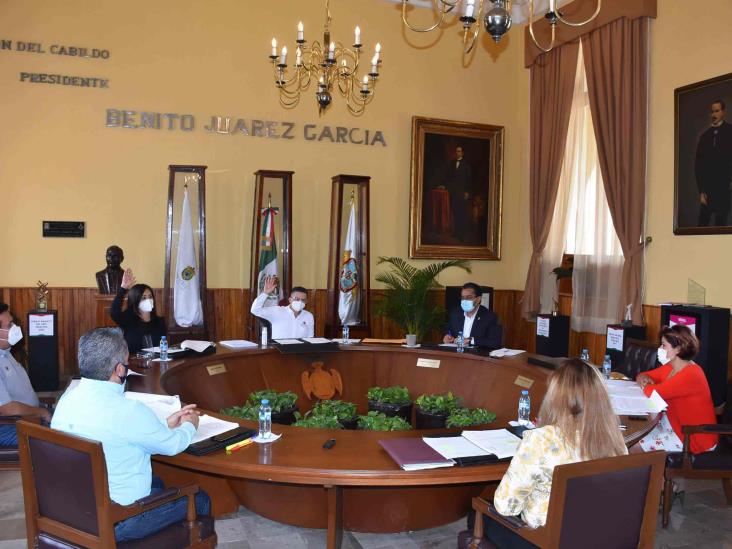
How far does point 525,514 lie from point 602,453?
0.33 m

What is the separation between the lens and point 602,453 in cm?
198

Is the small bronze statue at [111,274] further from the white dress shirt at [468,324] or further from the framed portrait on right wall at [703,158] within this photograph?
the framed portrait on right wall at [703,158]

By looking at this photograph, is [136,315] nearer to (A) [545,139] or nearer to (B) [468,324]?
(B) [468,324]

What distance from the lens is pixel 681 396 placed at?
342 cm

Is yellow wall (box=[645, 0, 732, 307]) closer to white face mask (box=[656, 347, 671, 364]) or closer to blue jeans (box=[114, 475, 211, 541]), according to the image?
white face mask (box=[656, 347, 671, 364])

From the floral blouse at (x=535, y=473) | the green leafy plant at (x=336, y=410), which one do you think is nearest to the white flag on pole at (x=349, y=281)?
the green leafy plant at (x=336, y=410)

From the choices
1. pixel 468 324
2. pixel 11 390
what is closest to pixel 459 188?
pixel 468 324

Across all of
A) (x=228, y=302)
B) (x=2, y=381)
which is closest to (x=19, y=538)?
(x=2, y=381)

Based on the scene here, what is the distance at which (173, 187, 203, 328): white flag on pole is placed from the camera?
6.46 metres

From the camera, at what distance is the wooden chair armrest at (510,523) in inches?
77.9

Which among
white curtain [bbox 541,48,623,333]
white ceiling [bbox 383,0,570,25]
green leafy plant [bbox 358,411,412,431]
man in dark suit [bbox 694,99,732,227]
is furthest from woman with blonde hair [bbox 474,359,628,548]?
white ceiling [bbox 383,0,570,25]

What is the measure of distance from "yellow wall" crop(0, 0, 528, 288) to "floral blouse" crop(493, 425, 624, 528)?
5414 millimetres

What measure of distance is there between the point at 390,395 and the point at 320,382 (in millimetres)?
594

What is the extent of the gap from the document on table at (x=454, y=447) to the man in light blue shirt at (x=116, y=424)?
95 cm
